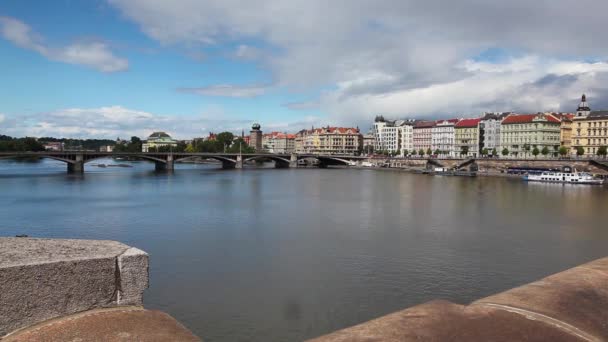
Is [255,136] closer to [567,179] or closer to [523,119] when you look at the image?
[523,119]

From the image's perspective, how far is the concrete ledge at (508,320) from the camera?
267 cm

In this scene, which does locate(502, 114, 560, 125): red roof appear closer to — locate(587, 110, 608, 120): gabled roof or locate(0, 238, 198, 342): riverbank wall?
locate(587, 110, 608, 120): gabled roof

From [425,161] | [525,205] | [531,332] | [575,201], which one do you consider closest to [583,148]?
[425,161]

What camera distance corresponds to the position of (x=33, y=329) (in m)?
2.99

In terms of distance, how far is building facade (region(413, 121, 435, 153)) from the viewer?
388ft

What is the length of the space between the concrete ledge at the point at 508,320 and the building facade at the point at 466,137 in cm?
10422

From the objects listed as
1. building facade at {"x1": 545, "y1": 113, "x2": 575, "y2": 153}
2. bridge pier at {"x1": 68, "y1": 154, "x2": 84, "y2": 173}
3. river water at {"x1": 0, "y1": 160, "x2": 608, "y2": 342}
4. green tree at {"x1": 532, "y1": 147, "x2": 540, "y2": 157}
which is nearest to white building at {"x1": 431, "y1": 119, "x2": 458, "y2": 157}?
building facade at {"x1": 545, "y1": 113, "x2": 575, "y2": 153}

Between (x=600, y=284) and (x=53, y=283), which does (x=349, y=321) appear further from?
(x=53, y=283)

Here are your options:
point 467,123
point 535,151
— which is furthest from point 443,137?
point 535,151

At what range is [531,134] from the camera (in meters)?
88.4

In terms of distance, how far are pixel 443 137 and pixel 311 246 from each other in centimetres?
10110

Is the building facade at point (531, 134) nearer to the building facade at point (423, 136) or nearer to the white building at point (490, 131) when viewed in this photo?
the white building at point (490, 131)

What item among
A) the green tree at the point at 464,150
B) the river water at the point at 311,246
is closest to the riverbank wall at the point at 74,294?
the river water at the point at 311,246

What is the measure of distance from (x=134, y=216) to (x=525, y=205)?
25.6m
